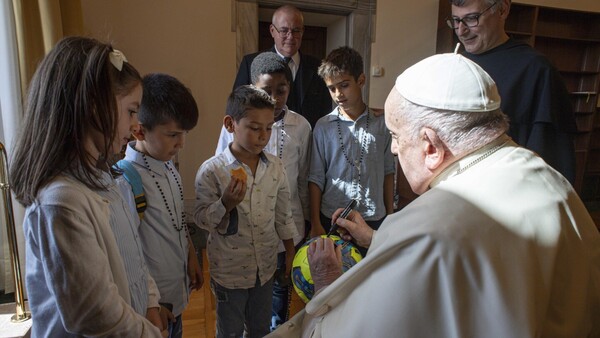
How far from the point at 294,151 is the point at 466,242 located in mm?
1265

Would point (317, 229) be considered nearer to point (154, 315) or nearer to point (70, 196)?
point (154, 315)

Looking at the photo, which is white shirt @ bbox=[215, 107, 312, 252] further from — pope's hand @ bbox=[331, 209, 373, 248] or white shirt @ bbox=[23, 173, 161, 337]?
white shirt @ bbox=[23, 173, 161, 337]

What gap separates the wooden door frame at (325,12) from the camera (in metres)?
3.82

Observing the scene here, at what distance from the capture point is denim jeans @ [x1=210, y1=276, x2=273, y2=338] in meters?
1.47

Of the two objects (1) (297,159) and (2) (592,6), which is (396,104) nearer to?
(1) (297,159)

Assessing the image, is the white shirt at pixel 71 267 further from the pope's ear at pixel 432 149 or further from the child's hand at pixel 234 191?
the pope's ear at pixel 432 149

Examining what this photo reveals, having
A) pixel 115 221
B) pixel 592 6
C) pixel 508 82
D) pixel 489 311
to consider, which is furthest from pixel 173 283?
pixel 592 6

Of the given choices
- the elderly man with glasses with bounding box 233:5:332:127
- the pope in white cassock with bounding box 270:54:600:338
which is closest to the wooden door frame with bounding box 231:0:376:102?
the elderly man with glasses with bounding box 233:5:332:127

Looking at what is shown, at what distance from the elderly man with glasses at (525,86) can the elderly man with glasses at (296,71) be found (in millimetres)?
989

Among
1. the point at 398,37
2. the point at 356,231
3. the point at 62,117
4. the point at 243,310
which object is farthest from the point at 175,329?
the point at 398,37

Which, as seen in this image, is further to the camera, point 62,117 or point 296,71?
point 296,71

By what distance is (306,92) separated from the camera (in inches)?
97.1

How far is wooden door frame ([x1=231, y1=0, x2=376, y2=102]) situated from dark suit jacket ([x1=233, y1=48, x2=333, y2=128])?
1536mm

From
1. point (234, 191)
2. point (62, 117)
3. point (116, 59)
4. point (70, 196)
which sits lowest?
point (234, 191)
